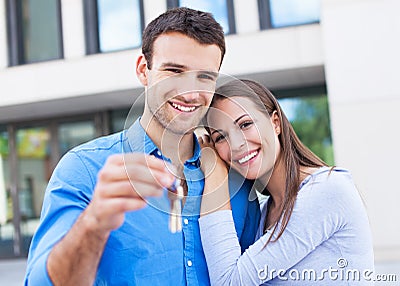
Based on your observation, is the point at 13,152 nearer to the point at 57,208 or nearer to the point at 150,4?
the point at 150,4

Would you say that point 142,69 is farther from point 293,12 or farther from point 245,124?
point 293,12

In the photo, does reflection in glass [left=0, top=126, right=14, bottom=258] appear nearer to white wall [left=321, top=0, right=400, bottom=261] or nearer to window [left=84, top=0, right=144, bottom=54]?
window [left=84, top=0, right=144, bottom=54]

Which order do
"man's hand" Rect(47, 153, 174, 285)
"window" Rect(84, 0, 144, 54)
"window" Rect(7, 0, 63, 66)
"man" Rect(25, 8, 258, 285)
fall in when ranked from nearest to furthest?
1. "man's hand" Rect(47, 153, 174, 285)
2. "man" Rect(25, 8, 258, 285)
3. "window" Rect(84, 0, 144, 54)
4. "window" Rect(7, 0, 63, 66)

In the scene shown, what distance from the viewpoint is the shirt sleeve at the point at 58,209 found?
0.99 metres

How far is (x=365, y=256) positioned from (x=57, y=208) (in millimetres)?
980

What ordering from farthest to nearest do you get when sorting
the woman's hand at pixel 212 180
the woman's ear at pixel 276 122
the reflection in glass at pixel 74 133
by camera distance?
1. the reflection in glass at pixel 74 133
2. the woman's ear at pixel 276 122
3. the woman's hand at pixel 212 180

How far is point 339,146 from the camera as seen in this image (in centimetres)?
604

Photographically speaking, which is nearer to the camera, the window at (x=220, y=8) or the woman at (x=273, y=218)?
the woman at (x=273, y=218)

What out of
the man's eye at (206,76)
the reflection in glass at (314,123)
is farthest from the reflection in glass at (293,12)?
the man's eye at (206,76)

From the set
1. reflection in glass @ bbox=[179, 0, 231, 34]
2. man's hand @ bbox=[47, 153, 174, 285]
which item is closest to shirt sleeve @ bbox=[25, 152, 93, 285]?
man's hand @ bbox=[47, 153, 174, 285]

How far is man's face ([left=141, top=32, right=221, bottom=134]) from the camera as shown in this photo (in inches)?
50.3

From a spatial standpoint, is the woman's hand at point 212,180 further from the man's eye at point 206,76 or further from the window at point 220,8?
the window at point 220,8

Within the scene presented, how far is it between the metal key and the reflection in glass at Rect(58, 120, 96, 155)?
7.14m

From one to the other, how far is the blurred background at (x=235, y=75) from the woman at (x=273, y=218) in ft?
12.6
